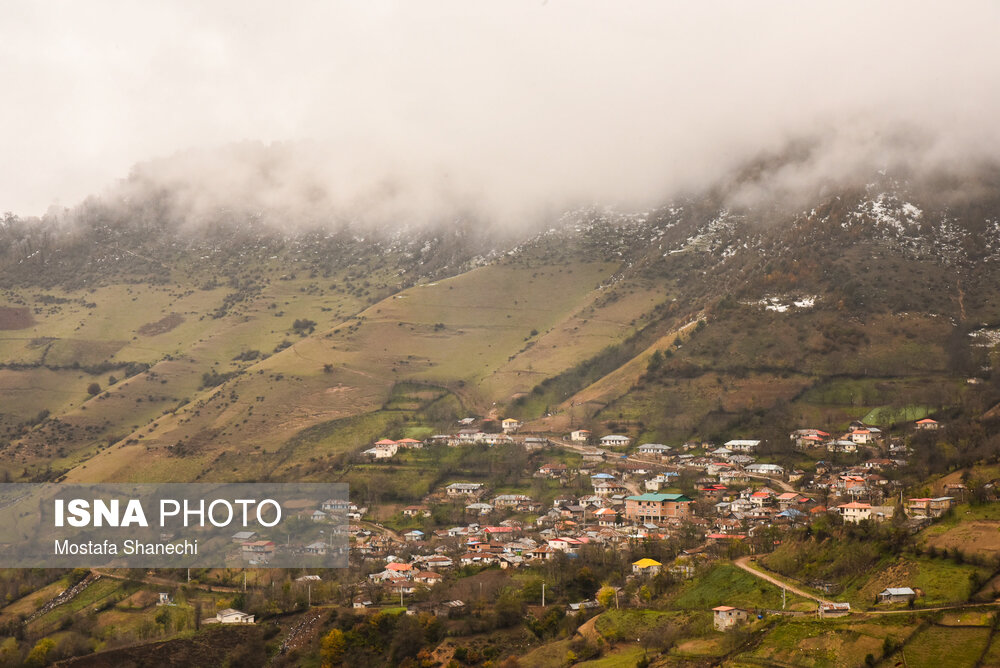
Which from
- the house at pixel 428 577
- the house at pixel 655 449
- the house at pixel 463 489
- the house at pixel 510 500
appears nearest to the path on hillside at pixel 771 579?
the house at pixel 428 577

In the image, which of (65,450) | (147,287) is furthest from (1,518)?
(147,287)

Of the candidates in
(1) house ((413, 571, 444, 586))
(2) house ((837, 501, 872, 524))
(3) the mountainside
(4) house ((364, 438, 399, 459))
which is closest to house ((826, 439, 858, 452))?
(3) the mountainside

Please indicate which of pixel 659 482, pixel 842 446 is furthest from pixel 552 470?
pixel 842 446

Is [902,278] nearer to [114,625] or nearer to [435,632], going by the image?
[435,632]

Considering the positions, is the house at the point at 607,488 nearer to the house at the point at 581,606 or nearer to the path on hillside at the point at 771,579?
the house at the point at 581,606

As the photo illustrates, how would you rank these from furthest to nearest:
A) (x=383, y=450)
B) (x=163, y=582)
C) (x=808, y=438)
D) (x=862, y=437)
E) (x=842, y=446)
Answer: (x=383, y=450), (x=808, y=438), (x=862, y=437), (x=842, y=446), (x=163, y=582)

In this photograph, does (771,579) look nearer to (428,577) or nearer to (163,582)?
(428,577)
